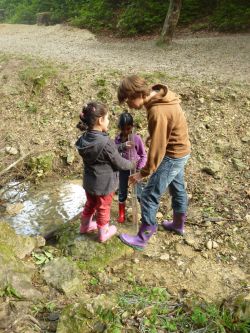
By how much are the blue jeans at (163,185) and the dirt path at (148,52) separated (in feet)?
12.7

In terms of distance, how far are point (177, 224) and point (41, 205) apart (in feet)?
6.54

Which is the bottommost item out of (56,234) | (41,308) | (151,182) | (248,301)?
(56,234)

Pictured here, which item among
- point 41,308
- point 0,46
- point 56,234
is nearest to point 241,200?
point 56,234

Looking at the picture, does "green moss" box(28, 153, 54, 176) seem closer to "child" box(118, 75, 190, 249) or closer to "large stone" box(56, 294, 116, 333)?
"child" box(118, 75, 190, 249)

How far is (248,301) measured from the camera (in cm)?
264

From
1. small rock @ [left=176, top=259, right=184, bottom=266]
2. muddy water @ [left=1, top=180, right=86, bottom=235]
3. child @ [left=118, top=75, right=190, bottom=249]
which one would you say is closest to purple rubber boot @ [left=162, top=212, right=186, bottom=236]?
child @ [left=118, top=75, right=190, bottom=249]

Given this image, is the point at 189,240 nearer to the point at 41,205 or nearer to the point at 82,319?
the point at 82,319

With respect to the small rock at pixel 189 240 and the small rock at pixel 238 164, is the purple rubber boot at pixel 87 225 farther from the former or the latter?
the small rock at pixel 238 164

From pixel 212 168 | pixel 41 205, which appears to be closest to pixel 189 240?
pixel 212 168

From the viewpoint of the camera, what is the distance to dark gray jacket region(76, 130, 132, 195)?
3.18m

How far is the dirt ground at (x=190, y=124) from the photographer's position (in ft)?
11.7

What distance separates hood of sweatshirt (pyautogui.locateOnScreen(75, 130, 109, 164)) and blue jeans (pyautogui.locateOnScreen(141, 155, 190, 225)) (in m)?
0.59

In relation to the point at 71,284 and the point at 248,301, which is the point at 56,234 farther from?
the point at 248,301

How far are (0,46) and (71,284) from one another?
9586 mm
